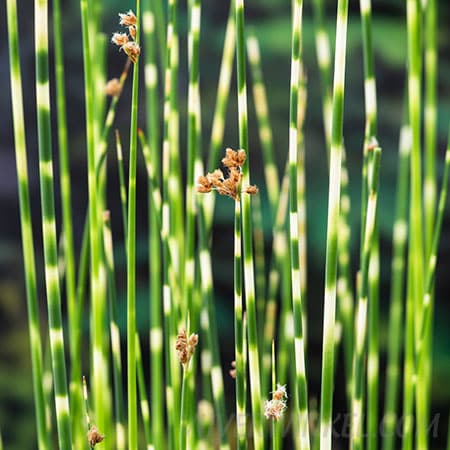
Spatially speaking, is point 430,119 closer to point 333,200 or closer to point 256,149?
point 333,200

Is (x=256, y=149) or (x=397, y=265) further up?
(x=256, y=149)

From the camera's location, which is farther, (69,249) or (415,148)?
(69,249)

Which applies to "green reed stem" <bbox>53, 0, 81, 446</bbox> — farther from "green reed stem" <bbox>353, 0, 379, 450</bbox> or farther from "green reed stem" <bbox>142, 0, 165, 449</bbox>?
"green reed stem" <bbox>353, 0, 379, 450</bbox>

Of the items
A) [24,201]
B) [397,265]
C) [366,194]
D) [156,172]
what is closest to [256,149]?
[397,265]

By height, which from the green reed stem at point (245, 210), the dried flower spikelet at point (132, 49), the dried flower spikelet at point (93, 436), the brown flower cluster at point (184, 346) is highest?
the dried flower spikelet at point (132, 49)

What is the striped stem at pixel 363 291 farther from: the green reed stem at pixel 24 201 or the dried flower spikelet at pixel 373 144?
the green reed stem at pixel 24 201

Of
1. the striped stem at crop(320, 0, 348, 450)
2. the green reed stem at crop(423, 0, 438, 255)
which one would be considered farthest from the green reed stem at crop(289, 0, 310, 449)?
Answer: the green reed stem at crop(423, 0, 438, 255)

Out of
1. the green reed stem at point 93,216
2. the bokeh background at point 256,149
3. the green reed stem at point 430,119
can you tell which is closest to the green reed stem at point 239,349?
the green reed stem at point 93,216
